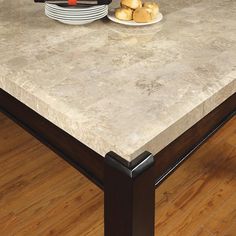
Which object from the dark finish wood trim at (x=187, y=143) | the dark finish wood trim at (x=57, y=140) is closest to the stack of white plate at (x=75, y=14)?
the dark finish wood trim at (x=57, y=140)

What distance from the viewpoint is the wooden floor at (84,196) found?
143 centimetres

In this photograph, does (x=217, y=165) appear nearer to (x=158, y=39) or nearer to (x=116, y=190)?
(x=158, y=39)

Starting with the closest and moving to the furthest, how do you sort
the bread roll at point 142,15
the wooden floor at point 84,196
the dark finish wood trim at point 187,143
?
the dark finish wood trim at point 187,143 → the bread roll at point 142,15 → the wooden floor at point 84,196

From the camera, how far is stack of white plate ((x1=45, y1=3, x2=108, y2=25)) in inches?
45.6

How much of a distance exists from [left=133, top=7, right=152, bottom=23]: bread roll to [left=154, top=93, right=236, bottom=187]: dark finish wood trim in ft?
1.07

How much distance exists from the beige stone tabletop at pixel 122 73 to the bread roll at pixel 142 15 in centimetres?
3

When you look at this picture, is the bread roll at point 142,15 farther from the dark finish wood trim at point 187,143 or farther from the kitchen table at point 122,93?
the dark finish wood trim at point 187,143

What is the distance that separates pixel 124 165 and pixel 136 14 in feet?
1.89

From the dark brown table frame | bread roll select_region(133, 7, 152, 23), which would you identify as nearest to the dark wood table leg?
the dark brown table frame

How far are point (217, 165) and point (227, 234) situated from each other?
0.35 metres

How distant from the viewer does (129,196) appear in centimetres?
73

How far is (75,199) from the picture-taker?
1.54m

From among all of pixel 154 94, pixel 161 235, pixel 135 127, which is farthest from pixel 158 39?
pixel 161 235

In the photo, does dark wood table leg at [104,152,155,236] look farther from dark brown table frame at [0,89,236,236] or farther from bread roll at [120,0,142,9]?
bread roll at [120,0,142,9]
